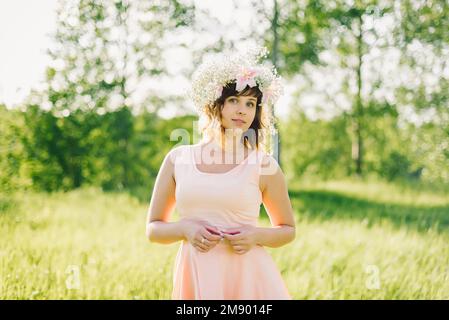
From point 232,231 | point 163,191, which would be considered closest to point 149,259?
point 163,191

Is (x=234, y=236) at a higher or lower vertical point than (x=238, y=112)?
lower

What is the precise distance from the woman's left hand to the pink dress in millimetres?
50

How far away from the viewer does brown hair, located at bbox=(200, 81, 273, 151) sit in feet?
8.87

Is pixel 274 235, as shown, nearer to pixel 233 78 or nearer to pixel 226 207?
pixel 226 207

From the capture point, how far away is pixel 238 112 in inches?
105

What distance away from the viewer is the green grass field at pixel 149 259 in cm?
512

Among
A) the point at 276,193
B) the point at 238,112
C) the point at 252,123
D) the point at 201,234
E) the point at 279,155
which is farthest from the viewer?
the point at 279,155

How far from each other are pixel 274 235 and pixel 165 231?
0.51 m

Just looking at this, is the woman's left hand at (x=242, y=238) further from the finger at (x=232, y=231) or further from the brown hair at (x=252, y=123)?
the brown hair at (x=252, y=123)

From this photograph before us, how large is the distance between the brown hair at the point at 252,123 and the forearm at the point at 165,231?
496 millimetres

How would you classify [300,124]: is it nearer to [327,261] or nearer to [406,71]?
[406,71]

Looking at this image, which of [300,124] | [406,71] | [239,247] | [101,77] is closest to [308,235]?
[239,247]
